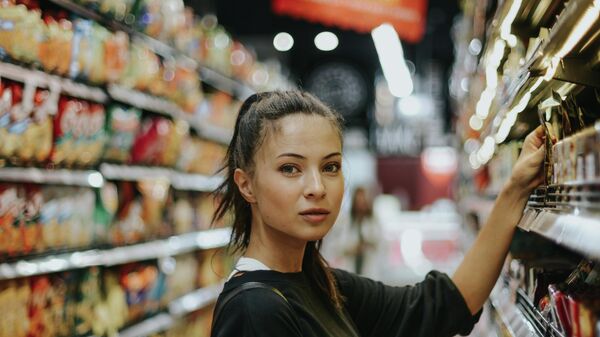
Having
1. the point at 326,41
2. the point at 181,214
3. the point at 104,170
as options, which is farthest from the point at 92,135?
the point at 326,41

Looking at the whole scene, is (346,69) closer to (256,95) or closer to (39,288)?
(39,288)

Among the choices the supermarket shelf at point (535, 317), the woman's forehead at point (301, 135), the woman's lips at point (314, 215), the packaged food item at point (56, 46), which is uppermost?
the packaged food item at point (56, 46)

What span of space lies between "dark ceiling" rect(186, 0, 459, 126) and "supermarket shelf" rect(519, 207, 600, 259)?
1021cm

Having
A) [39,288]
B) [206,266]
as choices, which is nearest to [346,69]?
[206,266]

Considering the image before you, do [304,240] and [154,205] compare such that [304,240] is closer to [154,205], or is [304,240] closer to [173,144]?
[154,205]

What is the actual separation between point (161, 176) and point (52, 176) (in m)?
1.30

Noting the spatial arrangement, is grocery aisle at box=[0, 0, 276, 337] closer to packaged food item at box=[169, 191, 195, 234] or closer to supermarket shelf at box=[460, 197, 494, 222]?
packaged food item at box=[169, 191, 195, 234]

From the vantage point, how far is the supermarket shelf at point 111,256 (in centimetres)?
286

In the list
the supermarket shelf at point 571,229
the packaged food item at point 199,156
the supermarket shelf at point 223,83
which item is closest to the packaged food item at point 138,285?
the packaged food item at point 199,156

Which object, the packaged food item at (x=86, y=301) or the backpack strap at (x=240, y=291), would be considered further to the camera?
the packaged food item at (x=86, y=301)

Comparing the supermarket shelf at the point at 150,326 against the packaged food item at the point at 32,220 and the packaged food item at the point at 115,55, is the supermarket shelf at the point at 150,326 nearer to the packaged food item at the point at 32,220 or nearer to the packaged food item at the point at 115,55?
the packaged food item at the point at 32,220

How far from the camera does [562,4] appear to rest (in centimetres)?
196

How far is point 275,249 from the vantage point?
1.75 meters

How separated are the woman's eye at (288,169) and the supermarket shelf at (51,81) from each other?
1481mm
